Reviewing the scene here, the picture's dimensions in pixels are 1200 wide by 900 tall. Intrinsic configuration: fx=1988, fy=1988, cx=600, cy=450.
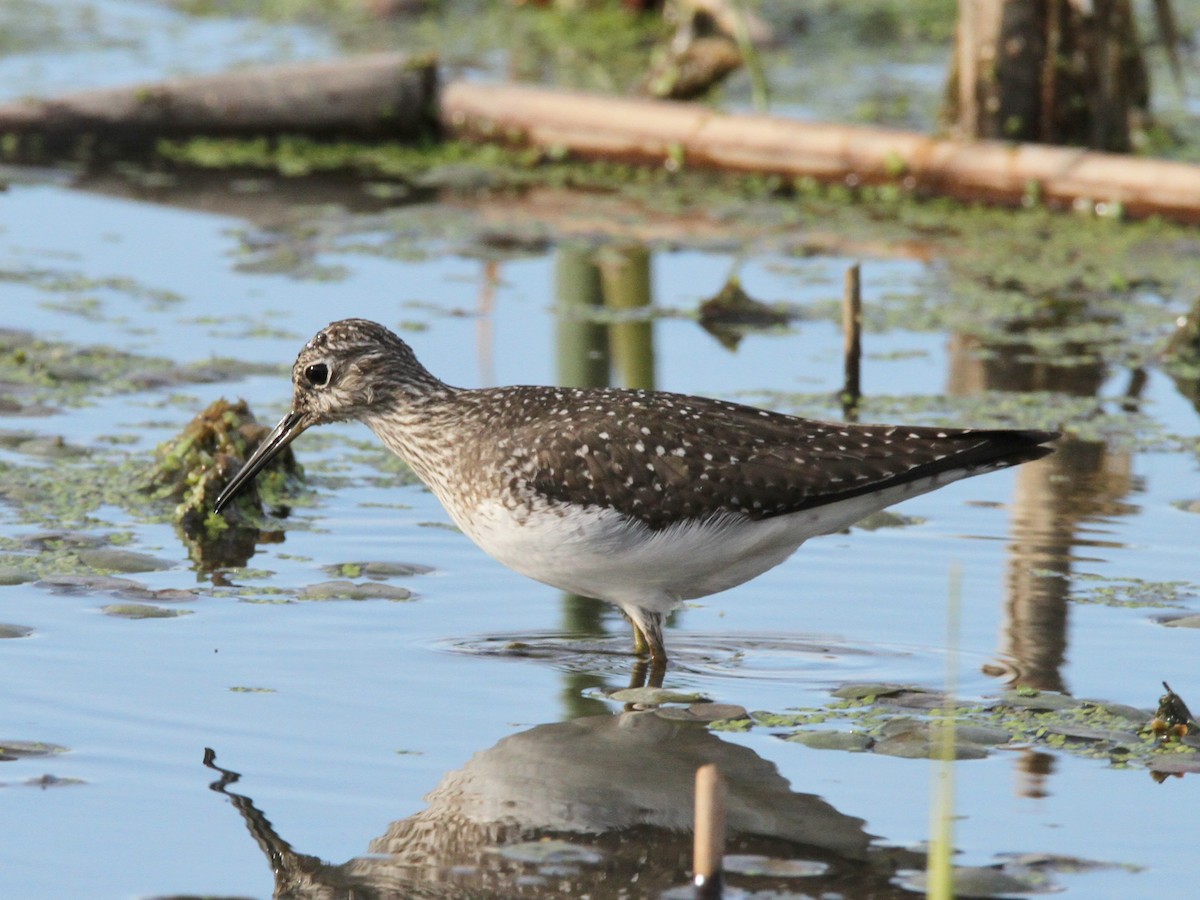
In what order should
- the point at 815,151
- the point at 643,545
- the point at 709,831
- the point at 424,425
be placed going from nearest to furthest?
the point at 709,831 < the point at 643,545 < the point at 424,425 < the point at 815,151

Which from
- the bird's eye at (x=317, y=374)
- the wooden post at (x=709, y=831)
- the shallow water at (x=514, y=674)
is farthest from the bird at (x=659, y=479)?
the wooden post at (x=709, y=831)

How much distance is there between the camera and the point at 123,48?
66.9 ft

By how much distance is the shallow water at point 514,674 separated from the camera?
5.89 metres

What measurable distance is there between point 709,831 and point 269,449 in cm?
380

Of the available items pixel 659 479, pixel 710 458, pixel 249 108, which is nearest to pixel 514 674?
pixel 659 479

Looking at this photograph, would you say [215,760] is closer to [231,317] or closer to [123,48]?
[231,317]

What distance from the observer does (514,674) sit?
24.1 ft

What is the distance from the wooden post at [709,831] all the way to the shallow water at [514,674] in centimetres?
27

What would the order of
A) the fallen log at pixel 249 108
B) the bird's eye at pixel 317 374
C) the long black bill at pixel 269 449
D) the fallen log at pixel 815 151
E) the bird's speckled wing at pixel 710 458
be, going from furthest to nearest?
the fallen log at pixel 249 108 < the fallen log at pixel 815 151 < the long black bill at pixel 269 449 < the bird's eye at pixel 317 374 < the bird's speckled wing at pixel 710 458

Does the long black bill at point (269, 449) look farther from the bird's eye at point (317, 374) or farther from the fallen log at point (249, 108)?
the fallen log at point (249, 108)

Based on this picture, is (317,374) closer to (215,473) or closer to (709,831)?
(215,473)

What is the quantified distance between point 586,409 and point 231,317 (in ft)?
17.1

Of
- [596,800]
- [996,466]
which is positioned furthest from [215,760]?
[996,466]

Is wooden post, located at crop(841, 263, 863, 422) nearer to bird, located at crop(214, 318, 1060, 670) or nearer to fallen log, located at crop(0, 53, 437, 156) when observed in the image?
bird, located at crop(214, 318, 1060, 670)
